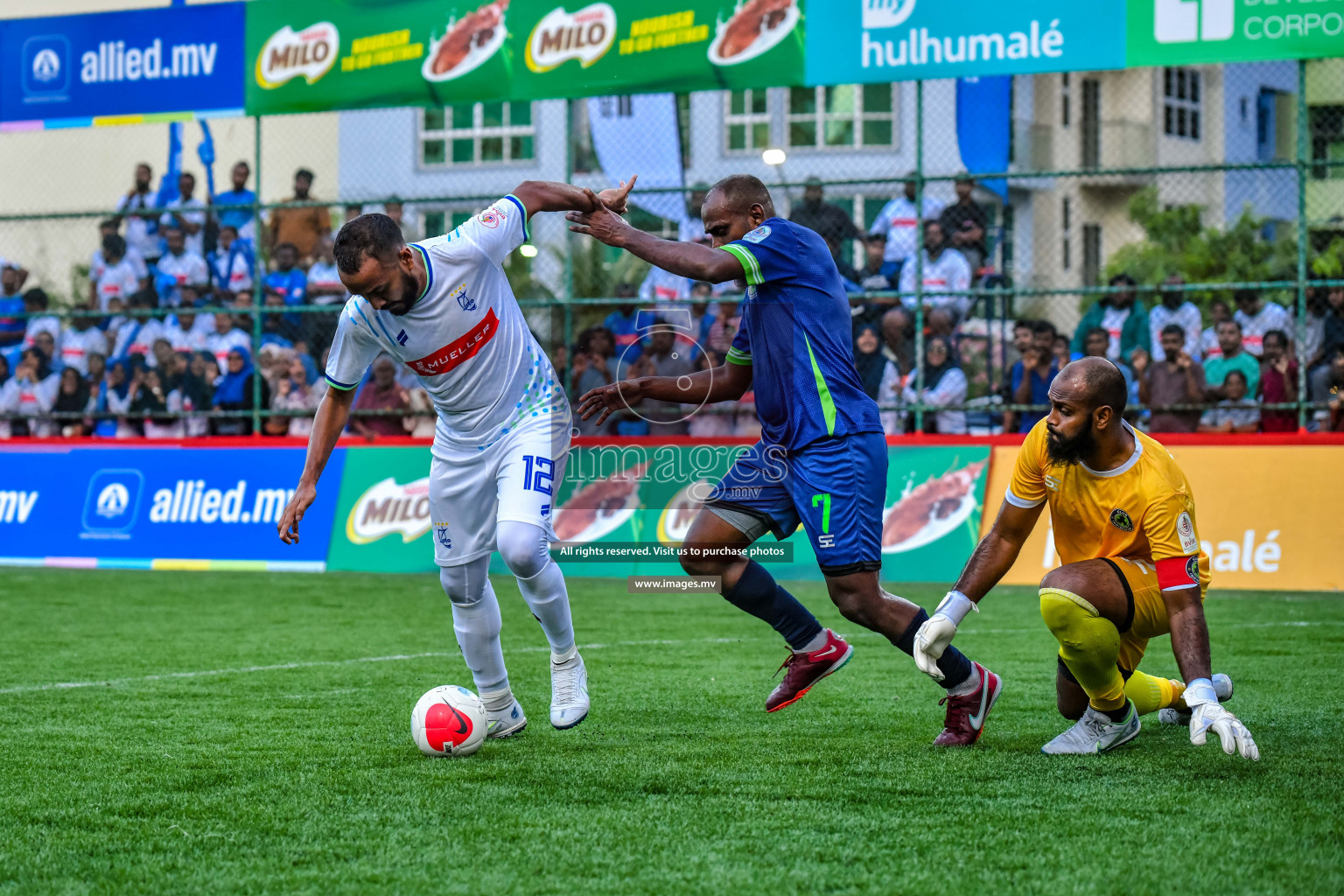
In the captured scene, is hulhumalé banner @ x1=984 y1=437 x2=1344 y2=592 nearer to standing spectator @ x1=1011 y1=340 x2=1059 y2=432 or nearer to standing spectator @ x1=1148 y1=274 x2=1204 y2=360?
standing spectator @ x1=1148 y1=274 x2=1204 y2=360

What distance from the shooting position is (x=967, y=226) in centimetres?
1323

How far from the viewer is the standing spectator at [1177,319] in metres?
12.5

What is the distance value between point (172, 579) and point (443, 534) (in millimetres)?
7853

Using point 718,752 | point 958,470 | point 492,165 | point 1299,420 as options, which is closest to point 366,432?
point 958,470

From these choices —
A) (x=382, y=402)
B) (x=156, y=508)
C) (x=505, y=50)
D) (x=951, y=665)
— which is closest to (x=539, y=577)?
(x=951, y=665)

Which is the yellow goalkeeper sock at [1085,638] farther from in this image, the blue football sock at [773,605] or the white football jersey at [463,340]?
the white football jersey at [463,340]

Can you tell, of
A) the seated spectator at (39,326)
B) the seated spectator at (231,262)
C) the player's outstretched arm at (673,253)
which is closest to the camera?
the player's outstretched arm at (673,253)

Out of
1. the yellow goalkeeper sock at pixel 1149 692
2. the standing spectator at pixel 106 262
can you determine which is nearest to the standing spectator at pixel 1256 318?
the yellow goalkeeper sock at pixel 1149 692

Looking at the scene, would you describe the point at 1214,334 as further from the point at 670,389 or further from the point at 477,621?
the point at 477,621

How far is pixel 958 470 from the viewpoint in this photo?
40.3 ft

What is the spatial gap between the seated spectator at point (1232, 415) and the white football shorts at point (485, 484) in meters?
7.76

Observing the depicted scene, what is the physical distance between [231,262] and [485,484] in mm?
10023

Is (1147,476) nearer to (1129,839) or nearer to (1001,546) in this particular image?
(1001,546)

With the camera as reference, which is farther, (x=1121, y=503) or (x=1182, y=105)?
(x=1182, y=105)
